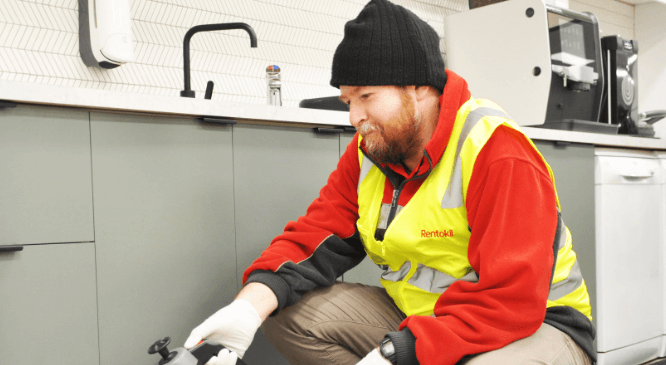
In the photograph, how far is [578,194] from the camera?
2299 mm

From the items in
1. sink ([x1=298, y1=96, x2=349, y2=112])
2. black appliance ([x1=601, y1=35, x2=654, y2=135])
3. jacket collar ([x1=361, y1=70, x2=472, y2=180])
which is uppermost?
black appliance ([x1=601, y1=35, x2=654, y2=135])

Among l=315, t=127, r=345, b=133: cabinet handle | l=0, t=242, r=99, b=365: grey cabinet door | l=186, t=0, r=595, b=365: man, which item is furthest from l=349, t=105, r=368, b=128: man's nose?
l=0, t=242, r=99, b=365: grey cabinet door

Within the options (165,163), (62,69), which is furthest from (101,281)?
(62,69)

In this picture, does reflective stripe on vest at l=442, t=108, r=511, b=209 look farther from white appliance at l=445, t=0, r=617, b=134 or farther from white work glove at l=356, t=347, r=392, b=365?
white appliance at l=445, t=0, r=617, b=134

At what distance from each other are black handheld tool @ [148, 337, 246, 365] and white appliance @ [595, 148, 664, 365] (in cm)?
179

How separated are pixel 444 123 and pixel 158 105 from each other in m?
0.65

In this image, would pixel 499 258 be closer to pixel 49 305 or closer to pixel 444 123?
pixel 444 123

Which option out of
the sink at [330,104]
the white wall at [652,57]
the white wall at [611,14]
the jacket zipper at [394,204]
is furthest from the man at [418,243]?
the white wall at [652,57]

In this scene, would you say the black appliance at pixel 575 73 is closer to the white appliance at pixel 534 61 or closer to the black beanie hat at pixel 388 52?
the white appliance at pixel 534 61

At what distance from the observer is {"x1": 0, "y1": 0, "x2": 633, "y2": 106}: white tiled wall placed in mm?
1628

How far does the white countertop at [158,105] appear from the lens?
1124 millimetres

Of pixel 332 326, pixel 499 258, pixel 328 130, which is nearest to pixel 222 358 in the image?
pixel 332 326

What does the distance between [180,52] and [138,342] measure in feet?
3.38

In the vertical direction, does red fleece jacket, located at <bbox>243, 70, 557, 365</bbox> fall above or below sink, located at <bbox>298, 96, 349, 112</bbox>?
below
